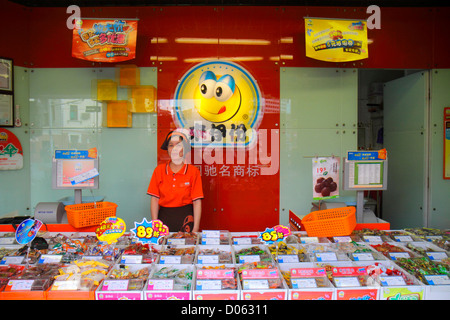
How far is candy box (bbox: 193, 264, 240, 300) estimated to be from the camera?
1.96 m

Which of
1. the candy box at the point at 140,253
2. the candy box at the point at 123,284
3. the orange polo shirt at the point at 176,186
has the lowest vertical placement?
the candy box at the point at 123,284

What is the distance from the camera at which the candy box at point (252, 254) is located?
2479 mm

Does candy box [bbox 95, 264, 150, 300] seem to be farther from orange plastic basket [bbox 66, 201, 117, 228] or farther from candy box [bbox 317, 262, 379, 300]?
candy box [bbox 317, 262, 379, 300]

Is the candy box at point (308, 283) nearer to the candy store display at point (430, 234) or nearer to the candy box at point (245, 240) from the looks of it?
the candy box at point (245, 240)

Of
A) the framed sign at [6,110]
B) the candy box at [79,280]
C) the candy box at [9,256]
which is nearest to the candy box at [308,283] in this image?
the candy box at [79,280]

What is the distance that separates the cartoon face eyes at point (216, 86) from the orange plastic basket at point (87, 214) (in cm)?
208

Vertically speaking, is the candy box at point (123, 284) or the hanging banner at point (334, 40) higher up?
the hanging banner at point (334, 40)

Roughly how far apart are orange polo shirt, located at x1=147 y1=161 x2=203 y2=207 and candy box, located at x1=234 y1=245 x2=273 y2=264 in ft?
3.90

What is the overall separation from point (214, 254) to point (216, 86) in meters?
2.68

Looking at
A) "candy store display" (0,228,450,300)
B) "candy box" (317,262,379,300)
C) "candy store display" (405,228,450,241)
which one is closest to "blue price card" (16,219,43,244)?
"candy store display" (0,228,450,300)

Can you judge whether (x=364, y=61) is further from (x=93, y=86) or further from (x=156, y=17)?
(x=93, y=86)

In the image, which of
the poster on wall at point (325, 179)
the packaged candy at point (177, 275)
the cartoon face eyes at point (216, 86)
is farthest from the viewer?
the cartoon face eyes at point (216, 86)
